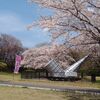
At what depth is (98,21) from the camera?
16.1 metres

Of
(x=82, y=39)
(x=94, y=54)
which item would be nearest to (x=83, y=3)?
(x=82, y=39)

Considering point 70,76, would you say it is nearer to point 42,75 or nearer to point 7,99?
point 42,75

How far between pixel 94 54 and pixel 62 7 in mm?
3501

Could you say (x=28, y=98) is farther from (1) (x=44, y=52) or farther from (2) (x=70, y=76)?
(2) (x=70, y=76)

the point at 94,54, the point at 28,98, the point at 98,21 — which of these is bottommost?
the point at 28,98

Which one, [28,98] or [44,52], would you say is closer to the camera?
[28,98]

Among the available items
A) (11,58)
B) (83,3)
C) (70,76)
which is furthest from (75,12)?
(11,58)

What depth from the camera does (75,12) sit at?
52.3 feet

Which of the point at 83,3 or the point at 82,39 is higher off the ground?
the point at 83,3

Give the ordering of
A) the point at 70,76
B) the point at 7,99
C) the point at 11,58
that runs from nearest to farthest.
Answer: the point at 7,99 < the point at 70,76 < the point at 11,58

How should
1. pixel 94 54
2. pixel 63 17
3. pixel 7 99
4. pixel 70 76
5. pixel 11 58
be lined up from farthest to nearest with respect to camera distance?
pixel 11 58 → pixel 70 76 → pixel 94 54 → pixel 63 17 → pixel 7 99

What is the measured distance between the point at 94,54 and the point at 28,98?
14.2 ft

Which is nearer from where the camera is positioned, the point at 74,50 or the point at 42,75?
the point at 74,50

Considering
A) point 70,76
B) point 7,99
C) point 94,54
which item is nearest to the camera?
point 7,99
